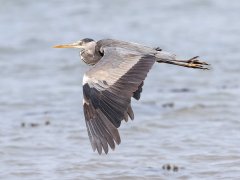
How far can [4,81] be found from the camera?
1316 centimetres

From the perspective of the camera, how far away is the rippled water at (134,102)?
8.57m

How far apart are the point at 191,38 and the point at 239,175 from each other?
27.7ft

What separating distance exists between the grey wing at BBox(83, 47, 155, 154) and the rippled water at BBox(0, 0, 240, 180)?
1.44 metres

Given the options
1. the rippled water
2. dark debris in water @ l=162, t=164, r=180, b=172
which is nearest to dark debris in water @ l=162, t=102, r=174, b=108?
the rippled water

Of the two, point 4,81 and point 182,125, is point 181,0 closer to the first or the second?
point 4,81

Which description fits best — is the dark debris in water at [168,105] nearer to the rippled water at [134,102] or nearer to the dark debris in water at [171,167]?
the rippled water at [134,102]

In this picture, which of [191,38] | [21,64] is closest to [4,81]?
[21,64]

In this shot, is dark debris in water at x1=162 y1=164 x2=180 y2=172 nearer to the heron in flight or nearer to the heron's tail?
the heron in flight

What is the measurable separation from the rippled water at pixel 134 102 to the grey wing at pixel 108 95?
1.44 metres

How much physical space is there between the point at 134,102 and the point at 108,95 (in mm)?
4780

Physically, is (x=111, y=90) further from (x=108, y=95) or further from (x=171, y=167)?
(x=171, y=167)

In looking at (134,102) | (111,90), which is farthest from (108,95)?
(134,102)

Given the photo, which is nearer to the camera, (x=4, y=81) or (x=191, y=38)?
(x=4, y=81)

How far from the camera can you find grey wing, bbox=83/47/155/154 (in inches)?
259
